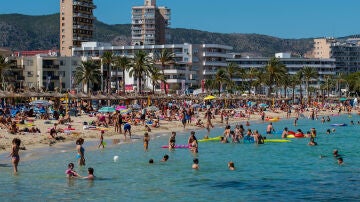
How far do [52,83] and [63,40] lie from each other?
121 ft

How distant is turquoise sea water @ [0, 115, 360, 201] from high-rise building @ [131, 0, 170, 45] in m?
147

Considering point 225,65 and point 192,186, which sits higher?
point 225,65

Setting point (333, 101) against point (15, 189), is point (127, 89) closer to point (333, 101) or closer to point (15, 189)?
point (333, 101)

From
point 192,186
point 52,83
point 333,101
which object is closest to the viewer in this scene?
point 192,186

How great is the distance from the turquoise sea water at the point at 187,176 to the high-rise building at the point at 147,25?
14701 cm

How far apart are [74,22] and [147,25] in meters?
50.2

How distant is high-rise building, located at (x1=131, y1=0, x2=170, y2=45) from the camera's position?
186m

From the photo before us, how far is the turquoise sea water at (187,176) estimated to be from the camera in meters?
22.7

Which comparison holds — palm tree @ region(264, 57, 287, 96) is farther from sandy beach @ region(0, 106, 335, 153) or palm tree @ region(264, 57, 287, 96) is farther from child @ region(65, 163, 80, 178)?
child @ region(65, 163, 80, 178)

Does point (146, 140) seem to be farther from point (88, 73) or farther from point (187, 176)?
point (88, 73)

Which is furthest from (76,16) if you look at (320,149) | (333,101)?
(320,149)

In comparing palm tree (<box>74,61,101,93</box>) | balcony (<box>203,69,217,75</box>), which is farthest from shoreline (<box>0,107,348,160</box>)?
balcony (<box>203,69,217,75</box>)

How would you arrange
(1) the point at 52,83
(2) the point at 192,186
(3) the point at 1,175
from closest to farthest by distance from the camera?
1. (2) the point at 192,186
2. (3) the point at 1,175
3. (1) the point at 52,83

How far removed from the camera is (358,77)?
143 metres
